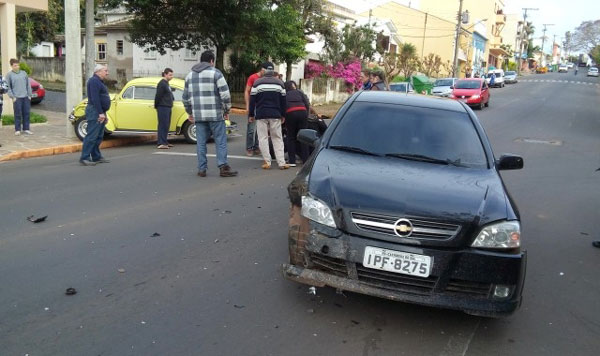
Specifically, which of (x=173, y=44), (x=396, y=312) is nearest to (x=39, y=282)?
(x=396, y=312)

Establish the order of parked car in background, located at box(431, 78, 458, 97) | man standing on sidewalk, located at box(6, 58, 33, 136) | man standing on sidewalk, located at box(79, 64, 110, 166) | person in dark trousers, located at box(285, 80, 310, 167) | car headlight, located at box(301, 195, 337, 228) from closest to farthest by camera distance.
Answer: car headlight, located at box(301, 195, 337, 228) < man standing on sidewalk, located at box(79, 64, 110, 166) < person in dark trousers, located at box(285, 80, 310, 167) < man standing on sidewalk, located at box(6, 58, 33, 136) < parked car in background, located at box(431, 78, 458, 97)

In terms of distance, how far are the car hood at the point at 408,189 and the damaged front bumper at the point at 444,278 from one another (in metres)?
0.23

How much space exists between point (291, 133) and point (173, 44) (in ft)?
49.1

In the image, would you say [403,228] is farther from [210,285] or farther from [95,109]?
[95,109]

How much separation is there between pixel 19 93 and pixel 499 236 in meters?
12.5

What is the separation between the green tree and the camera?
20453 mm

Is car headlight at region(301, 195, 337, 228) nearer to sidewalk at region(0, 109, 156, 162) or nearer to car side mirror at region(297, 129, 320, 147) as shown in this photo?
car side mirror at region(297, 129, 320, 147)

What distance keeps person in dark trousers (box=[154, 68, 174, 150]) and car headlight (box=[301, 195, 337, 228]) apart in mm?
8820

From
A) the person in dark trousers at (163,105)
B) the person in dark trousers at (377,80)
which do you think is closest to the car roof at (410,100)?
the person in dark trousers at (377,80)

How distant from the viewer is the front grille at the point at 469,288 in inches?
146

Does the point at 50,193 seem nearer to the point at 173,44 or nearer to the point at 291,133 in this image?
the point at 291,133

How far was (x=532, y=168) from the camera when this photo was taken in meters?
11.3

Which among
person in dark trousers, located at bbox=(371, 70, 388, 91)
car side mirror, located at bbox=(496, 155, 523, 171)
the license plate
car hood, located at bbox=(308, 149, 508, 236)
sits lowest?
the license plate

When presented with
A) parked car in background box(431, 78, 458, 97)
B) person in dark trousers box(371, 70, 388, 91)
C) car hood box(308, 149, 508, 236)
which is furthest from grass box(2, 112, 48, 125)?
parked car in background box(431, 78, 458, 97)
